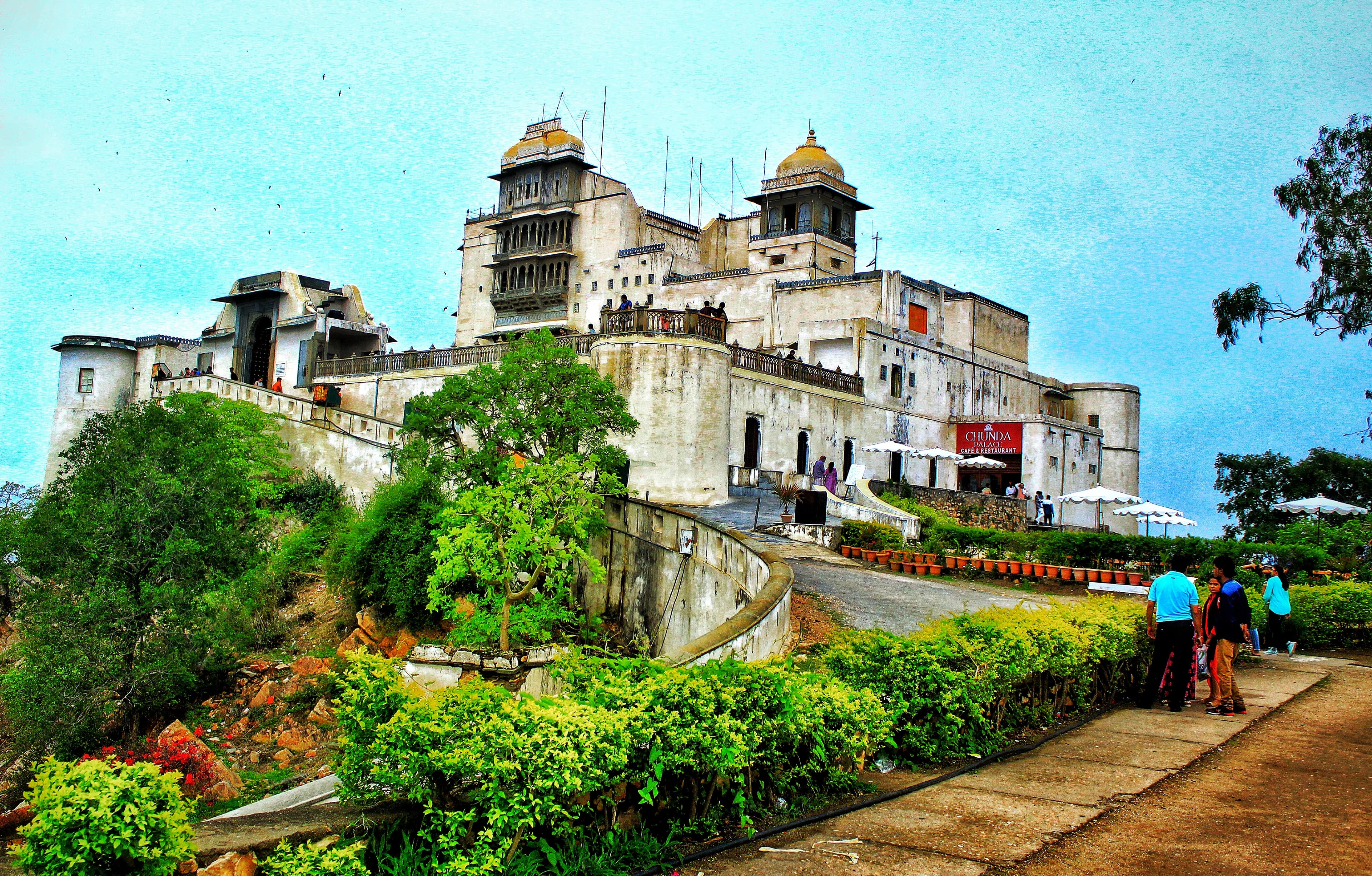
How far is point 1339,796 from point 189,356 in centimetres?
5188

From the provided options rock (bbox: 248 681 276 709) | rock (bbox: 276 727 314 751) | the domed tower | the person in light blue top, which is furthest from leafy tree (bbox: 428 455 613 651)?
the domed tower

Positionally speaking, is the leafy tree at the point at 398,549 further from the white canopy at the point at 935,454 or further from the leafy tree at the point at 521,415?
the white canopy at the point at 935,454

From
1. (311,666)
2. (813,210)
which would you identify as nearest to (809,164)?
(813,210)

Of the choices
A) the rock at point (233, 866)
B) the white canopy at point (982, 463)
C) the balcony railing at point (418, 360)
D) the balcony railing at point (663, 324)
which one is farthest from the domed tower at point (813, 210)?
the rock at point (233, 866)

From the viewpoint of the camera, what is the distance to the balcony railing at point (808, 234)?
48531 mm

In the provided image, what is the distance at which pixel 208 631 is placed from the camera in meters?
22.9

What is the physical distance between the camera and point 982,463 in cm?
3972

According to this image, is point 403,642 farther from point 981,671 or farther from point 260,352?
point 260,352

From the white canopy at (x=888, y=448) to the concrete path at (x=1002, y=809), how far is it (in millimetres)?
26387

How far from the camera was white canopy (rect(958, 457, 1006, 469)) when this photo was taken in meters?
39.7

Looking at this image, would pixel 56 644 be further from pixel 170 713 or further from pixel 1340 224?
pixel 1340 224

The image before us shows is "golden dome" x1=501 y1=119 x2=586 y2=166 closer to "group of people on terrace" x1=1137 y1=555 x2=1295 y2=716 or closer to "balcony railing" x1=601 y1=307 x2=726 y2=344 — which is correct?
"balcony railing" x1=601 y1=307 x2=726 y2=344

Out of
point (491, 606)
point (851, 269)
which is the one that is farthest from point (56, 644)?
point (851, 269)

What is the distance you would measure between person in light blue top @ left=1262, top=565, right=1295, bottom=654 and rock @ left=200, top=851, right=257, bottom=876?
14.0 m
